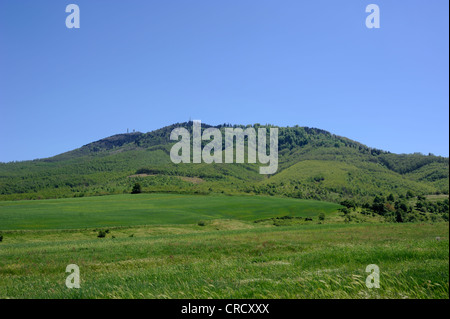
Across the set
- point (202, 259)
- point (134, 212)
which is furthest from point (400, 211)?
point (202, 259)

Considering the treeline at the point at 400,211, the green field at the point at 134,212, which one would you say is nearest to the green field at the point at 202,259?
the green field at the point at 134,212

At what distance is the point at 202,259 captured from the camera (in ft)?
88.5

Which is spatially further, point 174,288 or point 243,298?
point 174,288

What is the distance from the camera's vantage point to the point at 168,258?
92.7ft

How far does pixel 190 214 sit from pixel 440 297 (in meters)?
88.8

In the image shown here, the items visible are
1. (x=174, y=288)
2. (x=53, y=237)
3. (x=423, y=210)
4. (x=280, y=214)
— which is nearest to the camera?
(x=174, y=288)

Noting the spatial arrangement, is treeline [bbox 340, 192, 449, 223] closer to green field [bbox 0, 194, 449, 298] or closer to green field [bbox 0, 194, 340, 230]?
green field [bbox 0, 194, 340, 230]

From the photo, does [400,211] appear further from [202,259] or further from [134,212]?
[202,259]

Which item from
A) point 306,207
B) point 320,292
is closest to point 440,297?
point 320,292

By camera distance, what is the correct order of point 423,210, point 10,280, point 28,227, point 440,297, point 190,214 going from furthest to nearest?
point 423,210 < point 190,214 < point 28,227 < point 10,280 < point 440,297

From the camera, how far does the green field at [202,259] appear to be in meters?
10.1

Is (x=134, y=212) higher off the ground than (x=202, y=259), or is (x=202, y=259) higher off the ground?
(x=202, y=259)
